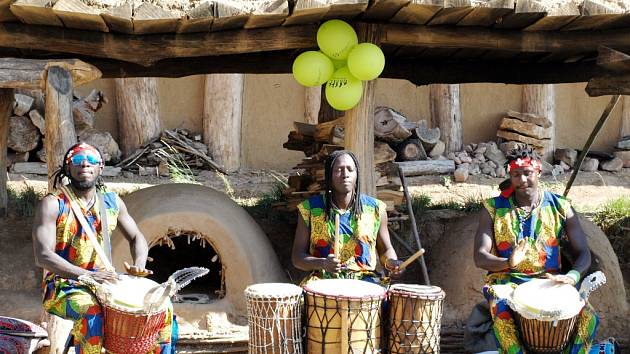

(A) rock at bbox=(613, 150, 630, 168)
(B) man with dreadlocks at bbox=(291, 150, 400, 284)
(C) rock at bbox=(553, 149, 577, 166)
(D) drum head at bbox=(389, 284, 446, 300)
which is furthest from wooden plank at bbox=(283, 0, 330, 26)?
(A) rock at bbox=(613, 150, 630, 168)

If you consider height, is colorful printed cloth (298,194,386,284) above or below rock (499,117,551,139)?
below

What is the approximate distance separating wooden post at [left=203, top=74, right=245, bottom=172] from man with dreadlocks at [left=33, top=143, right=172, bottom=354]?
5.36 meters

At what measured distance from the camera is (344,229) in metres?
6.27

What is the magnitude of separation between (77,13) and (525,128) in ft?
23.6

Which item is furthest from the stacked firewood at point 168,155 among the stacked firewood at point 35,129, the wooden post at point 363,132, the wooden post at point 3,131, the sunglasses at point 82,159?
the sunglasses at point 82,159

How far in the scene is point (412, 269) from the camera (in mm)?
8570

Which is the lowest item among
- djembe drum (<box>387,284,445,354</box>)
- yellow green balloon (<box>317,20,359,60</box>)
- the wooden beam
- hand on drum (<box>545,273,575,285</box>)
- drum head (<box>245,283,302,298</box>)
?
djembe drum (<box>387,284,445,354</box>)

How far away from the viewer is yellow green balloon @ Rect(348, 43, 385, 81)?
6949 millimetres

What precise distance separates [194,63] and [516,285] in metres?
3.64

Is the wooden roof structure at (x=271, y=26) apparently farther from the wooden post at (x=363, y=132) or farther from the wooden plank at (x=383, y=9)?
the wooden post at (x=363, y=132)

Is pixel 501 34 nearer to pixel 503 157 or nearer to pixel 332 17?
pixel 332 17

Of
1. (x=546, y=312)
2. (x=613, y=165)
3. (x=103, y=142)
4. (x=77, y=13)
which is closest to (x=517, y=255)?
(x=546, y=312)

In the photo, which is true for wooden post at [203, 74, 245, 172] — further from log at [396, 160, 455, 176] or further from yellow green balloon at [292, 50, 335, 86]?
yellow green balloon at [292, 50, 335, 86]

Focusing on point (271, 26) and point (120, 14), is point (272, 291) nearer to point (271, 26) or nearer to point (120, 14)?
point (120, 14)
